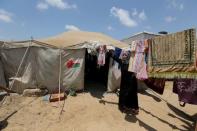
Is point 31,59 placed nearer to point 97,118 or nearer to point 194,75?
point 97,118

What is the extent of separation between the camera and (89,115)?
921 centimetres

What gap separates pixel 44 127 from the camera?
8.33m

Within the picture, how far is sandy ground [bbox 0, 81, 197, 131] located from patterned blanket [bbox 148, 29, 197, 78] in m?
2.70

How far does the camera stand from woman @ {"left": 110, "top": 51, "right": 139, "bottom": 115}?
29.0 feet

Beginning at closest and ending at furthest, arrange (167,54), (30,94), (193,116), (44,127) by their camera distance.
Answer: (167,54)
(44,127)
(193,116)
(30,94)

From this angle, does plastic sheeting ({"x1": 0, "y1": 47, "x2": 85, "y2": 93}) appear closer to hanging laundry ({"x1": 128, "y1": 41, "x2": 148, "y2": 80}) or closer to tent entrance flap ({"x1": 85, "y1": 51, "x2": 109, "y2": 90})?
tent entrance flap ({"x1": 85, "y1": 51, "x2": 109, "y2": 90})

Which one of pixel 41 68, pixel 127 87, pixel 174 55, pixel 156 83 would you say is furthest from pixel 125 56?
pixel 41 68

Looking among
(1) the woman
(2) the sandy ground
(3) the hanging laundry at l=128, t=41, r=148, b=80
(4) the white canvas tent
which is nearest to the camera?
(3) the hanging laundry at l=128, t=41, r=148, b=80

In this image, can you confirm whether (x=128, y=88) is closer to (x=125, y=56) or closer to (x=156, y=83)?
(x=156, y=83)

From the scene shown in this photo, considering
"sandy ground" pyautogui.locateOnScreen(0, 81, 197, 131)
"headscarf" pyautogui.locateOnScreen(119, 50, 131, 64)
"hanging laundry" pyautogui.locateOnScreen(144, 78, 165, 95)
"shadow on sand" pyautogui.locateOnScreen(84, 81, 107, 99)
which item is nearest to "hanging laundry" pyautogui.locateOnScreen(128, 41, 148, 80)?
"headscarf" pyautogui.locateOnScreen(119, 50, 131, 64)

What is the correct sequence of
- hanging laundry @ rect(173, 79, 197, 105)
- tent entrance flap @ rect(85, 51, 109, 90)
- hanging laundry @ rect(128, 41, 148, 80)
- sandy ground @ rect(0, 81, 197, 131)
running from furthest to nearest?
tent entrance flap @ rect(85, 51, 109, 90) < sandy ground @ rect(0, 81, 197, 131) < hanging laundry @ rect(173, 79, 197, 105) < hanging laundry @ rect(128, 41, 148, 80)

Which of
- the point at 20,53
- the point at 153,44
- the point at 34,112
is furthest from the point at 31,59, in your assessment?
the point at 153,44

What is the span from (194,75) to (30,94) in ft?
23.6

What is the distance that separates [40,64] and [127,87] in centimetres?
428
